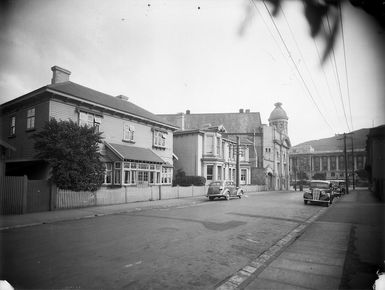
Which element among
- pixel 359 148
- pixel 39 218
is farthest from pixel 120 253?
Result: pixel 359 148

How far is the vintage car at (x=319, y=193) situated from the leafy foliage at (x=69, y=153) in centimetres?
1564

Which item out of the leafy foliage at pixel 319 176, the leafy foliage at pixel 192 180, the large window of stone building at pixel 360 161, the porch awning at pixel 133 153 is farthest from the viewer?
the large window of stone building at pixel 360 161

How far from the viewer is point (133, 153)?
22.8 metres

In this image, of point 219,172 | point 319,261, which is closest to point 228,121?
point 219,172

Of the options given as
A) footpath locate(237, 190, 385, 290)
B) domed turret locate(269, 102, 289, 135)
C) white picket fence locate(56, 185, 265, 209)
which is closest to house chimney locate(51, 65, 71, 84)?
white picket fence locate(56, 185, 265, 209)

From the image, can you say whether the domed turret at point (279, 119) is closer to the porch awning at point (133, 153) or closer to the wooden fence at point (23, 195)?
the porch awning at point (133, 153)

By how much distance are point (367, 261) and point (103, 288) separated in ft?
18.3

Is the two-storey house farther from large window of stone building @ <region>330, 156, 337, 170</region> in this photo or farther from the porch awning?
large window of stone building @ <region>330, 156, 337, 170</region>

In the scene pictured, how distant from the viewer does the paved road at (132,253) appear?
496 centimetres

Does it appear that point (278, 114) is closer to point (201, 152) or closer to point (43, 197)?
point (201, 152)

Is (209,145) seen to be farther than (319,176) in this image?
No

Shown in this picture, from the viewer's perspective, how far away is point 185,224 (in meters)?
11.1

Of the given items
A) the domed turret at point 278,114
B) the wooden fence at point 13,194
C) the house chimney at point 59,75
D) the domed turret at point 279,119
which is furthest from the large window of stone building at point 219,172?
the domed turret at point 278,114

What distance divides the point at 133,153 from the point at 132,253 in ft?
54.3
